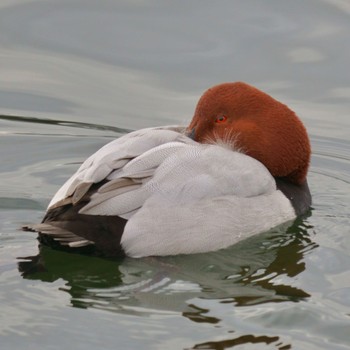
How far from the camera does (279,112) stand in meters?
7.02

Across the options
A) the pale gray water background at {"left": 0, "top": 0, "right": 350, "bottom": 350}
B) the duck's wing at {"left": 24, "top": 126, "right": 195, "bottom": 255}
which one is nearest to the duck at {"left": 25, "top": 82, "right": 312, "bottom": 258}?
the duck's wing at {"left": 24, "top": 126, "right": 195, "bottom": 255}

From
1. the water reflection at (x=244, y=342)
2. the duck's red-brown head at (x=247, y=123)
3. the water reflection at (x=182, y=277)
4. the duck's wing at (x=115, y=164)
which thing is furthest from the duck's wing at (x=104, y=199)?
the water reflection at (x=244, y=342)

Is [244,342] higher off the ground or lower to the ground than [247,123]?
lower

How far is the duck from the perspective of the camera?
243 inches

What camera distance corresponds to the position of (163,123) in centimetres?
914

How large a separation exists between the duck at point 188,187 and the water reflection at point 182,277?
89mm

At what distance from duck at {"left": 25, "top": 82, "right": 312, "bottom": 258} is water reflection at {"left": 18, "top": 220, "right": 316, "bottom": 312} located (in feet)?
0.29

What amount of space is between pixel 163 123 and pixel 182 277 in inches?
125

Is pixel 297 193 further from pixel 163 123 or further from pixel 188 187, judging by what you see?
pixel 163 123

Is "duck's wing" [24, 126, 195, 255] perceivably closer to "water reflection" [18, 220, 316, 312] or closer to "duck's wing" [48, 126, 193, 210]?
"duck's wing" [48, 126, 193, 210]

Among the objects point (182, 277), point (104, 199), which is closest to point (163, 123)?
point (104, 199)

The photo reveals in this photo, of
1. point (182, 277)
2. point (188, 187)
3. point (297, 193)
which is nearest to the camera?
point (182, 277)

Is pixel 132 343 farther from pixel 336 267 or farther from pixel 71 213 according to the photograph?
pixel 336 267

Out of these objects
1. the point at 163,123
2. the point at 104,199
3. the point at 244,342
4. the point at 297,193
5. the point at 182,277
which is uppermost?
the point at 163,123
